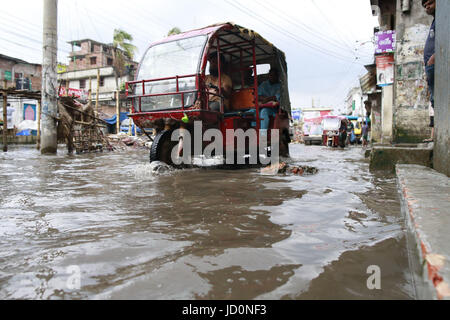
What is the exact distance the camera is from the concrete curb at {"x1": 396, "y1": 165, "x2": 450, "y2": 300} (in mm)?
992

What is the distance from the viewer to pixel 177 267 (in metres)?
1.55

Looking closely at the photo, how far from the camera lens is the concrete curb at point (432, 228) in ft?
3.26

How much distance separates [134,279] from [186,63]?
495 cm

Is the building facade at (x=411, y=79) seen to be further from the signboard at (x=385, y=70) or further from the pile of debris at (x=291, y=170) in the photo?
the signboard at (x=385, y=70)

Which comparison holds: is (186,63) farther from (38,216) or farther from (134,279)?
(134,279)

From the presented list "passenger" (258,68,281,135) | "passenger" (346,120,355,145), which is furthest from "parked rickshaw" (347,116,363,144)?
"passenger" (258,68,281,135)

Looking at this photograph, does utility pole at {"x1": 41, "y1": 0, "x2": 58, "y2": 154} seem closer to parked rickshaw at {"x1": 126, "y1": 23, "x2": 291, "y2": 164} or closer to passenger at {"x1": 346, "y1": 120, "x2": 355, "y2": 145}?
parked rickshaw at {"x1": 126, "y1": 23, "x2": 291, "y2": 164}

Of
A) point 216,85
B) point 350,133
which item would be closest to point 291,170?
point 216,85

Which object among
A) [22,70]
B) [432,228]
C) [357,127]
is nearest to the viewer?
[432,228]

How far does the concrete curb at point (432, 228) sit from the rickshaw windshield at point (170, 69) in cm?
386

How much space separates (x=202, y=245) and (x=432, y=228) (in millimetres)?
1090

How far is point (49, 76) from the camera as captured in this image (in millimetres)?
10664

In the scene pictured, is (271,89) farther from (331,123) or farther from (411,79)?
(331,123)

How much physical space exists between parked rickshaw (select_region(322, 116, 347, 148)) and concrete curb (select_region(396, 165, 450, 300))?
56.7 feet
